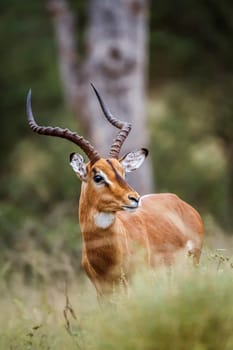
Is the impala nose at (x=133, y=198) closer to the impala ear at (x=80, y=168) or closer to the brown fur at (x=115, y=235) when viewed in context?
the brown fur at (x=115, y=235)

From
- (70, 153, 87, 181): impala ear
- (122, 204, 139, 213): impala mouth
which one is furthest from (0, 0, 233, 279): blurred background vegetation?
(122, 204, 139, 213): impala mouth

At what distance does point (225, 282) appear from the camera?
6.98m

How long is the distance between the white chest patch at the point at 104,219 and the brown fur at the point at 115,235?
26mm

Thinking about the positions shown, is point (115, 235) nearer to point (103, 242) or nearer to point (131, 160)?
point (103, 242)

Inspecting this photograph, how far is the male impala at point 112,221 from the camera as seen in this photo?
8.95 meters

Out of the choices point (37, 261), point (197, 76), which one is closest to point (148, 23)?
point (197, 76)

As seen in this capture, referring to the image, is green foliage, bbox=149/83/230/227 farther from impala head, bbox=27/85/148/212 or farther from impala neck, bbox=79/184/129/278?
impala neck, bbox=79/184/129/278

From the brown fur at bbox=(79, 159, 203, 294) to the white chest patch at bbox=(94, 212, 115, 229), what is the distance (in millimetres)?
26

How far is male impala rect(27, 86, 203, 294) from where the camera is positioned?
895 cm

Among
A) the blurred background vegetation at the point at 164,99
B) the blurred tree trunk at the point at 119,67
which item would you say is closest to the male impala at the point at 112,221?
the blurred tree trunk at the point at 119,67

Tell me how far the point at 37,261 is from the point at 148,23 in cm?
1073

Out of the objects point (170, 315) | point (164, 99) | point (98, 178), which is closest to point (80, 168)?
point (98, 178)

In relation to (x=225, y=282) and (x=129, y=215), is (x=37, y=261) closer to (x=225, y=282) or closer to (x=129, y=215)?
(x=129, y=215)

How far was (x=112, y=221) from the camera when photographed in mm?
9062
